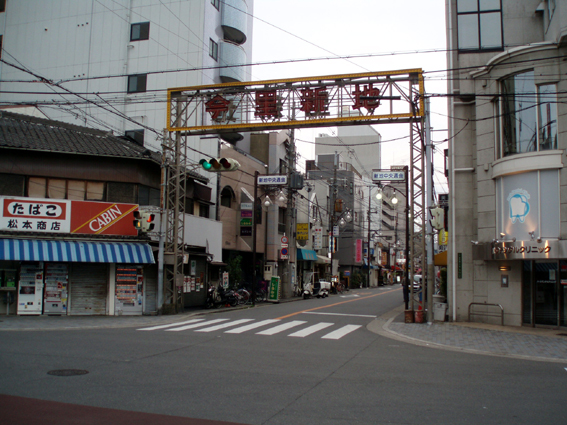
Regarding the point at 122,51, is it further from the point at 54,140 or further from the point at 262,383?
the point at 262,383

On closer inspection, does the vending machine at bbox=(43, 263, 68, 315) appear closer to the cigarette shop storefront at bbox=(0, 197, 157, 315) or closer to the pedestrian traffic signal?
the cigarette shop storefront at bbox=(0, 197, 157, 315)

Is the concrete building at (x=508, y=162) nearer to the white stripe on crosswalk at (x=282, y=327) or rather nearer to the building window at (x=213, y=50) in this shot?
the white stripe on crosswalk at (x=282, y=327)

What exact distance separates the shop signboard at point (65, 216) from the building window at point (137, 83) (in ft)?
56.9

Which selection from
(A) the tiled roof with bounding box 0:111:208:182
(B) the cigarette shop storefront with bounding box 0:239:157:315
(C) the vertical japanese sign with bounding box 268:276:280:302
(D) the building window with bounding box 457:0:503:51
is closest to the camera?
(D) the building window with bounding box 457:0:503:51

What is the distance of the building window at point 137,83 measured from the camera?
123ft

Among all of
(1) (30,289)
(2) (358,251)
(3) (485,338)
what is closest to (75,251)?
(1) (30,289)

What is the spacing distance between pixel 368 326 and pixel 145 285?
419 inches

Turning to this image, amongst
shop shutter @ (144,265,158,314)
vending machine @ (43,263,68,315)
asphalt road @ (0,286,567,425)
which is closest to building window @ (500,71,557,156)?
asphalt road @ (0,286,567,425)

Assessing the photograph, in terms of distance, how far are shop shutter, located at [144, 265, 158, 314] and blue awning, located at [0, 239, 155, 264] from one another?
1332mm

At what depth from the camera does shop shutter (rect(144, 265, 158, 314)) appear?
923 inches

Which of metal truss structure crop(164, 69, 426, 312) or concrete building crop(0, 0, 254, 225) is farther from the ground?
concrete building crop(0, 0, 254, 225)

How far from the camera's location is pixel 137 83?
124 ft

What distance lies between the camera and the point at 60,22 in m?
40.4

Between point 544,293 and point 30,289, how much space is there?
20.8 metres
